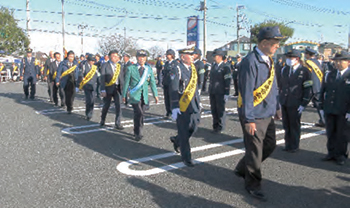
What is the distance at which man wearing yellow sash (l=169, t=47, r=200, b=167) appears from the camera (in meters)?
4.95

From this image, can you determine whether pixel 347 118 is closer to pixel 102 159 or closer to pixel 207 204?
pixel 207 204

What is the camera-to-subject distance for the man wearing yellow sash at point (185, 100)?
495cm

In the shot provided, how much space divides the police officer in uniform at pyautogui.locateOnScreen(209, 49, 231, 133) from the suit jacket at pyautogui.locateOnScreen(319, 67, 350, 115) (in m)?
2.45

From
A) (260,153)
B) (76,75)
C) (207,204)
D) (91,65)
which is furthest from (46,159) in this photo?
(76,75)

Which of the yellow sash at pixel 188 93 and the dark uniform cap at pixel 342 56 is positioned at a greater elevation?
the dark uniform cap at pixel 342 56

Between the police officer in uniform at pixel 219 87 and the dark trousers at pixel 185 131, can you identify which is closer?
the dark trousers at pixel 185 131

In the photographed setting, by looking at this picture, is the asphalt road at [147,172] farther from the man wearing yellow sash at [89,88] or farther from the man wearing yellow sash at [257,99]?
the man wearing yellow sash at [89,88]

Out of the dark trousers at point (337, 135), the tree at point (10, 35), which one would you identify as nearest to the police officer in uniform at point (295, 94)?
the dark trousers at point (337, 135)

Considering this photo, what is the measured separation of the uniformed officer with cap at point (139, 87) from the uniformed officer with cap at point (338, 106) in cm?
354

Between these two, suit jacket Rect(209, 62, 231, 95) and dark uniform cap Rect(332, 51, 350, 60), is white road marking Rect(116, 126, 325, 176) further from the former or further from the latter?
dark uniform cap Rect(332, 51, 350, 60)

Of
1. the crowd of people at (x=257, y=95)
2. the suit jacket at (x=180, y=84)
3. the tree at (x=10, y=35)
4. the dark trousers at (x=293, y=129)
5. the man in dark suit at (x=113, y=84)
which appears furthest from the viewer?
the tree at (x=10, y=35)

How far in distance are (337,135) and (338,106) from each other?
0.50m

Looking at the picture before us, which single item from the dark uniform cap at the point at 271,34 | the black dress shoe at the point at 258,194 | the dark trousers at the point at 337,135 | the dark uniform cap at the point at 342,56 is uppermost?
the dark uniform cap at the point at 271,34

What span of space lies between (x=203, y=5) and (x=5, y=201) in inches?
1249
